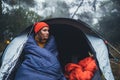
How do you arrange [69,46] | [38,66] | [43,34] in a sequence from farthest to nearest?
[69,46] → [43,34] → [38,66]

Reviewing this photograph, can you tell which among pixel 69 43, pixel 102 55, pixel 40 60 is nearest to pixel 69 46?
pixel 69 43

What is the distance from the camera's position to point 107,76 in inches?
231

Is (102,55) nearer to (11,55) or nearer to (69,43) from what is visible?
(69,43)

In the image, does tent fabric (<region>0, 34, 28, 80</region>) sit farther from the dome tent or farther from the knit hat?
the knit hat

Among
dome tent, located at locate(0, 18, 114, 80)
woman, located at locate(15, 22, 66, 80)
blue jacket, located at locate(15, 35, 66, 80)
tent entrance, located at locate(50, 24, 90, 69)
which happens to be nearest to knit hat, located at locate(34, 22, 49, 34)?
woman, located at locate(15, 22, 66, 80)

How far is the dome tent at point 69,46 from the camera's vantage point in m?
5.91

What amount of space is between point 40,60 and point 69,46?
1.81 metres

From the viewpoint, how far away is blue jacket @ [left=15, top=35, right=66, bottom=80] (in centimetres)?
572

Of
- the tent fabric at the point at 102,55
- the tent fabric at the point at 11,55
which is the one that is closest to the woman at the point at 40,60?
the tent fabric at the point at 11,55

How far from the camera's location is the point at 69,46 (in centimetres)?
754

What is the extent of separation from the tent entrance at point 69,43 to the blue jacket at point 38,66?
1298 mm

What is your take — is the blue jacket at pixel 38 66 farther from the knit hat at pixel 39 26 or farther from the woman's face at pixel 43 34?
the knit hat at pixel 39 26

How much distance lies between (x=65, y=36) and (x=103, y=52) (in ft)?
4.85

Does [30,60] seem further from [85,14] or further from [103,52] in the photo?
[85,14]
